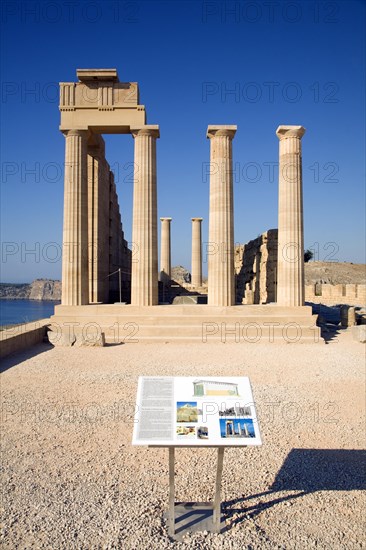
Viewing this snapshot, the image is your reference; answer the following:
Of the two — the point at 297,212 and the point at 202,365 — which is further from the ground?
the point at 297,212

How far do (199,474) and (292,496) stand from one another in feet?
4.18

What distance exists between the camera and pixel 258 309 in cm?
1742

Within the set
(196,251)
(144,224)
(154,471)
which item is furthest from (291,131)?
(196,251)

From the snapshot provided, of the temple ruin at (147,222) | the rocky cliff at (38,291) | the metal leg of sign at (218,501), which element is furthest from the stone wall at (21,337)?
the rocky cliff at (38,291)

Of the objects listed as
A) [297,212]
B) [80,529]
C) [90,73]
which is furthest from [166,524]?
[90,73]

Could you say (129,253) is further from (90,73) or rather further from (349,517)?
(349,517)

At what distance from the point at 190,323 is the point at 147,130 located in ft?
30.7

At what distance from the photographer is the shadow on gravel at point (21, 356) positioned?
11.6 meters

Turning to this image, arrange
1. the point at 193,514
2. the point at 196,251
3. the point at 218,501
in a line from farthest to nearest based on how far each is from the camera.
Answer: the point at 196,251
the point at 193,514
the point at 218,501

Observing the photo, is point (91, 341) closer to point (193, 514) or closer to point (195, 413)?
point (193, 514)

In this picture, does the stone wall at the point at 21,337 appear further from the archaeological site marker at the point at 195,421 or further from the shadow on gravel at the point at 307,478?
the shadow on gravel at the point at 307,478

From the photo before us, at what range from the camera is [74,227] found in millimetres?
18250

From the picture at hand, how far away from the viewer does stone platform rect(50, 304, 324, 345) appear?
54.4 feet

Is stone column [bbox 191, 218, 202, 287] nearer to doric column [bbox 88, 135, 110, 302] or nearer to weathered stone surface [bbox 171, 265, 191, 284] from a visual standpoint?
weathered stone surface [bbox 171, 265, 191, 284]
